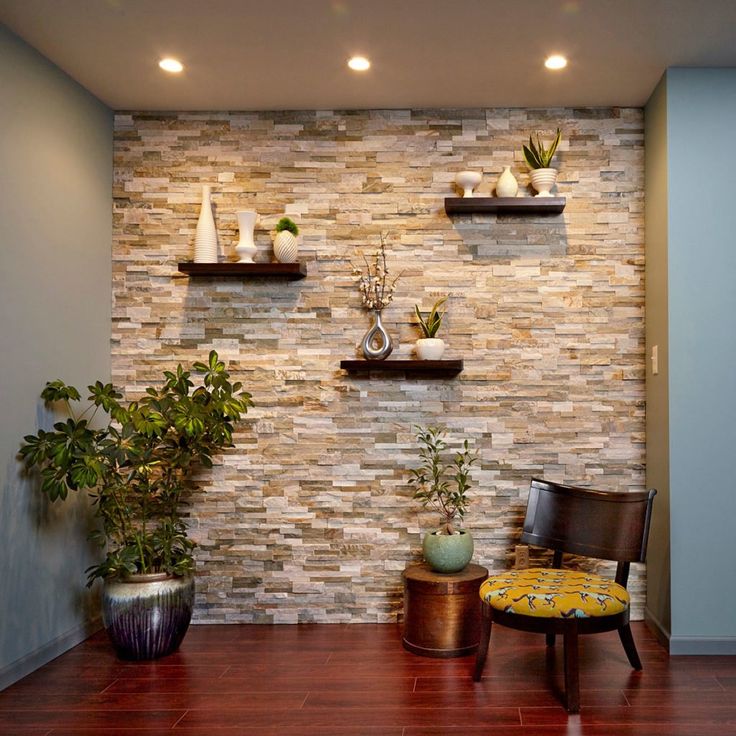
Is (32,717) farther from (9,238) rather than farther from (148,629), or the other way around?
(9,238)

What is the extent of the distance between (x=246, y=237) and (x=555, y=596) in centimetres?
230

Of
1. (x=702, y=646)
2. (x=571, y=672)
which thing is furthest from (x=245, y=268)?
(x=702, y=646)

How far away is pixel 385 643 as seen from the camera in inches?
147

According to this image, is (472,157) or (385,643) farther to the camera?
(472,157)

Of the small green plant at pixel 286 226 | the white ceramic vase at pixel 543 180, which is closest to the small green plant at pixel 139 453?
the small green plant at pixel 286 226

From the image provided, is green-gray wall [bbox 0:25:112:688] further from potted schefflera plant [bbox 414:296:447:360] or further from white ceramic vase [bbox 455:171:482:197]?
white ceramic vase [bbox 455:171:482:197]

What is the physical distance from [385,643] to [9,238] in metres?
2.48

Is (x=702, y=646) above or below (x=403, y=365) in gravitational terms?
below

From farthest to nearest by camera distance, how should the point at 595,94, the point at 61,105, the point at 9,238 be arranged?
the point at 595,94 → the point at 61,105 → the point at 9,238

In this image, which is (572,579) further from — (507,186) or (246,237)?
(246,237)

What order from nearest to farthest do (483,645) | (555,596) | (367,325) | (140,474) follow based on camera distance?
(555,596)
(483,645)
(140,474)
(367,325)

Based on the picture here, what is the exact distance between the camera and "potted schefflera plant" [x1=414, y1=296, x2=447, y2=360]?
3.96 metres

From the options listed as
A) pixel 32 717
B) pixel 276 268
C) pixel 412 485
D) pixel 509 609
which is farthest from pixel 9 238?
pixel 509 609

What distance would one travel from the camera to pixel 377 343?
4.04 metres
